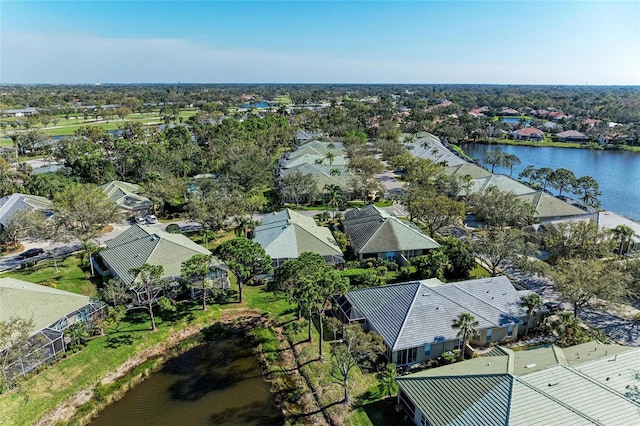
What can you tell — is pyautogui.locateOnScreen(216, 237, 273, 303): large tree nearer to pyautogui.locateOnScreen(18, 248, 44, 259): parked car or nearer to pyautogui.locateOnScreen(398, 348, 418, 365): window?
pyautogui.locateOnScreen(398, 348, 418, 365): window

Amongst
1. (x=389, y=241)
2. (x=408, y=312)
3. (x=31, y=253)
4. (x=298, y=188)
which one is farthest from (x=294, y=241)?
(x=31, y=253)

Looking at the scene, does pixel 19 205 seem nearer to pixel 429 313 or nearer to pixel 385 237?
pixel 385 237

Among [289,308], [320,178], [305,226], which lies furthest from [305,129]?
[289,308]

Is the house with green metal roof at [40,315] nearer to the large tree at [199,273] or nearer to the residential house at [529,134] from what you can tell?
Answer: the large tree at [199,273]

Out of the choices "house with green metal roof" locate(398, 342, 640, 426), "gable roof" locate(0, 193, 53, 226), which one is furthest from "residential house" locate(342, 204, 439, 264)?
"gable roof" locate(0, 193, 53, 226)

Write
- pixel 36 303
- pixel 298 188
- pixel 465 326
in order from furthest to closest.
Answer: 1. pixel 298 188
2. pixel 36 303
3. pixel 465 326

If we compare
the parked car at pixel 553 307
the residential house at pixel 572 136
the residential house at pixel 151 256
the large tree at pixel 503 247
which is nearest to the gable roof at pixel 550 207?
the large tree at pixel 503 247
